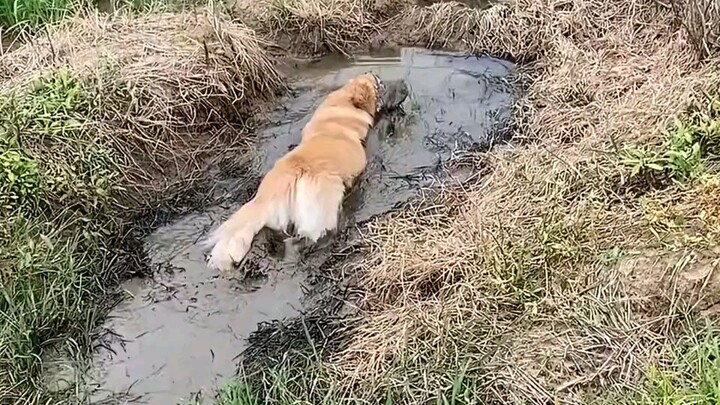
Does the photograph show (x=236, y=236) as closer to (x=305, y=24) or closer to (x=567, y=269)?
(x=567, y=269)

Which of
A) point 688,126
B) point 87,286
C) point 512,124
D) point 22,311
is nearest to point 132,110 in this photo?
point 87,286

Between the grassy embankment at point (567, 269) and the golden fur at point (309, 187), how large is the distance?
30 cm

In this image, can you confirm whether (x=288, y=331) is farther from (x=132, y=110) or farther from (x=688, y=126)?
(x=688, y=126)

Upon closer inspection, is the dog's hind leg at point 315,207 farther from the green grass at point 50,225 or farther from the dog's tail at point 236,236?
the green grass at point 50,225

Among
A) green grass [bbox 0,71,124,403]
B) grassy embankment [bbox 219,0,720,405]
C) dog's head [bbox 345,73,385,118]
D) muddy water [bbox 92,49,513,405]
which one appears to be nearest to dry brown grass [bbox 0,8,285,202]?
green grass [bbox 0,71,124,403]

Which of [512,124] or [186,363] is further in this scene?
[512,124]

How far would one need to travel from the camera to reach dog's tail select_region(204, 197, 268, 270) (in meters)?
3.49

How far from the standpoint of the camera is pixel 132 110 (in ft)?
13.8

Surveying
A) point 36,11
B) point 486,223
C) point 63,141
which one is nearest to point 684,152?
point 486,223

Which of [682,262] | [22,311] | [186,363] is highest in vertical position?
[682,262]

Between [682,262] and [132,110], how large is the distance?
284 cm

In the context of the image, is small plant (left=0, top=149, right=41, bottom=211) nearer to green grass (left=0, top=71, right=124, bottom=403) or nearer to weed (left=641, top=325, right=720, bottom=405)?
green grass (left=0, top=71, right=124, bottom=403)

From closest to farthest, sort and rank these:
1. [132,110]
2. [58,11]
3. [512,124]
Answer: [132,110] < [512,124] < [58,11]

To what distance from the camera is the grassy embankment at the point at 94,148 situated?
3.24 meters
